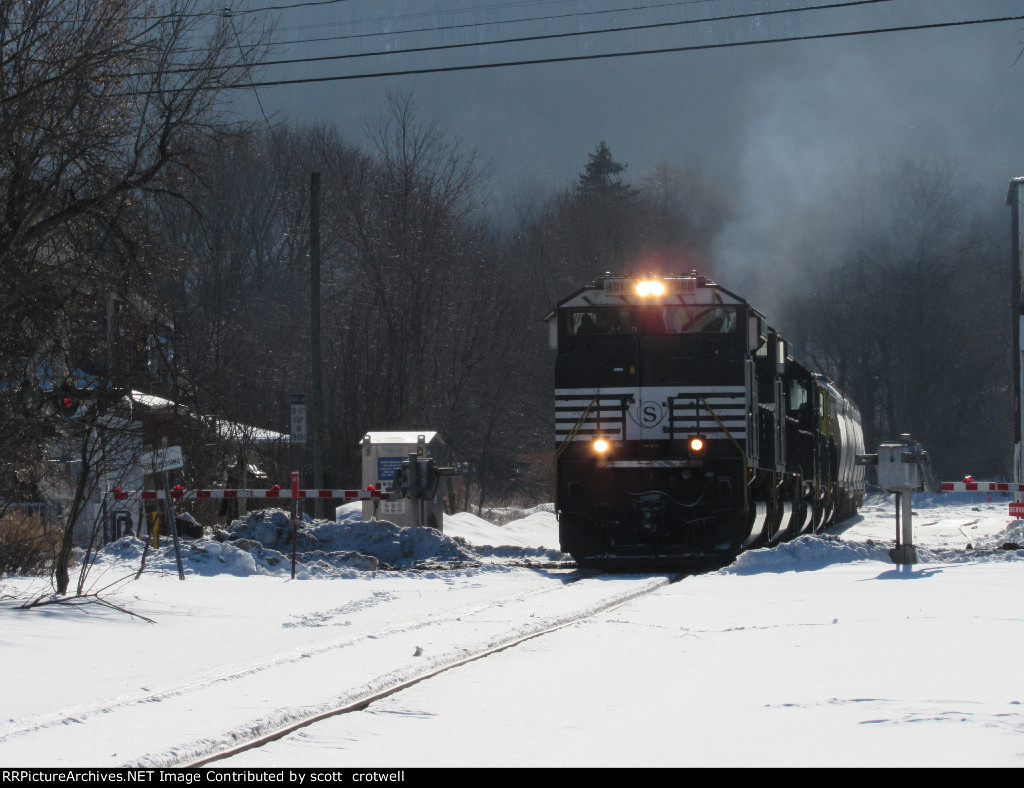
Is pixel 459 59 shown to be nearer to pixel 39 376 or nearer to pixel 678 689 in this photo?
pixel 39 376

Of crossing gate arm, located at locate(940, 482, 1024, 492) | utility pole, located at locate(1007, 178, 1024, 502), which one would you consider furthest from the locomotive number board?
utility pole, located at locate(1007, 178, 1024, 502)

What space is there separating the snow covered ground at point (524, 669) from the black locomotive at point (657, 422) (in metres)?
1.30

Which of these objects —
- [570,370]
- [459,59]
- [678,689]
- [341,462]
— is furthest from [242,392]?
[678,689]

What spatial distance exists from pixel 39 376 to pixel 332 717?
5315mm

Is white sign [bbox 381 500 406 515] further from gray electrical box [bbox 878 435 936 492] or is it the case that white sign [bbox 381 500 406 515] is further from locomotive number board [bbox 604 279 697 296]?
gray electrical box [bbox 878 435 936 492]

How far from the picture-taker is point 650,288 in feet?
52.1

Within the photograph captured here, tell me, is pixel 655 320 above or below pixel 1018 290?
below

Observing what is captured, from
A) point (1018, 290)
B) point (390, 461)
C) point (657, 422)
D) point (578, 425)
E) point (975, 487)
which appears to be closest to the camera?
point (657, 422)

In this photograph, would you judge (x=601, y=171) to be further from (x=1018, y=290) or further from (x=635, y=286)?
(x=635, y=286)

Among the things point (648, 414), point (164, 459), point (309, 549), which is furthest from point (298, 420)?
point (164, 459)

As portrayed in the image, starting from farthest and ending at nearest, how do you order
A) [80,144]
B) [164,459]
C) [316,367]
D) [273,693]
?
1. [316,367]
2. [164,459]
3. [80,144]
4. [273,693]

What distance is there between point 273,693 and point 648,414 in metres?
9.56

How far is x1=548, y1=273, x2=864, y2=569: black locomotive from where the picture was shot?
15227 mm

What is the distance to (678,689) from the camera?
6629 millimetres
